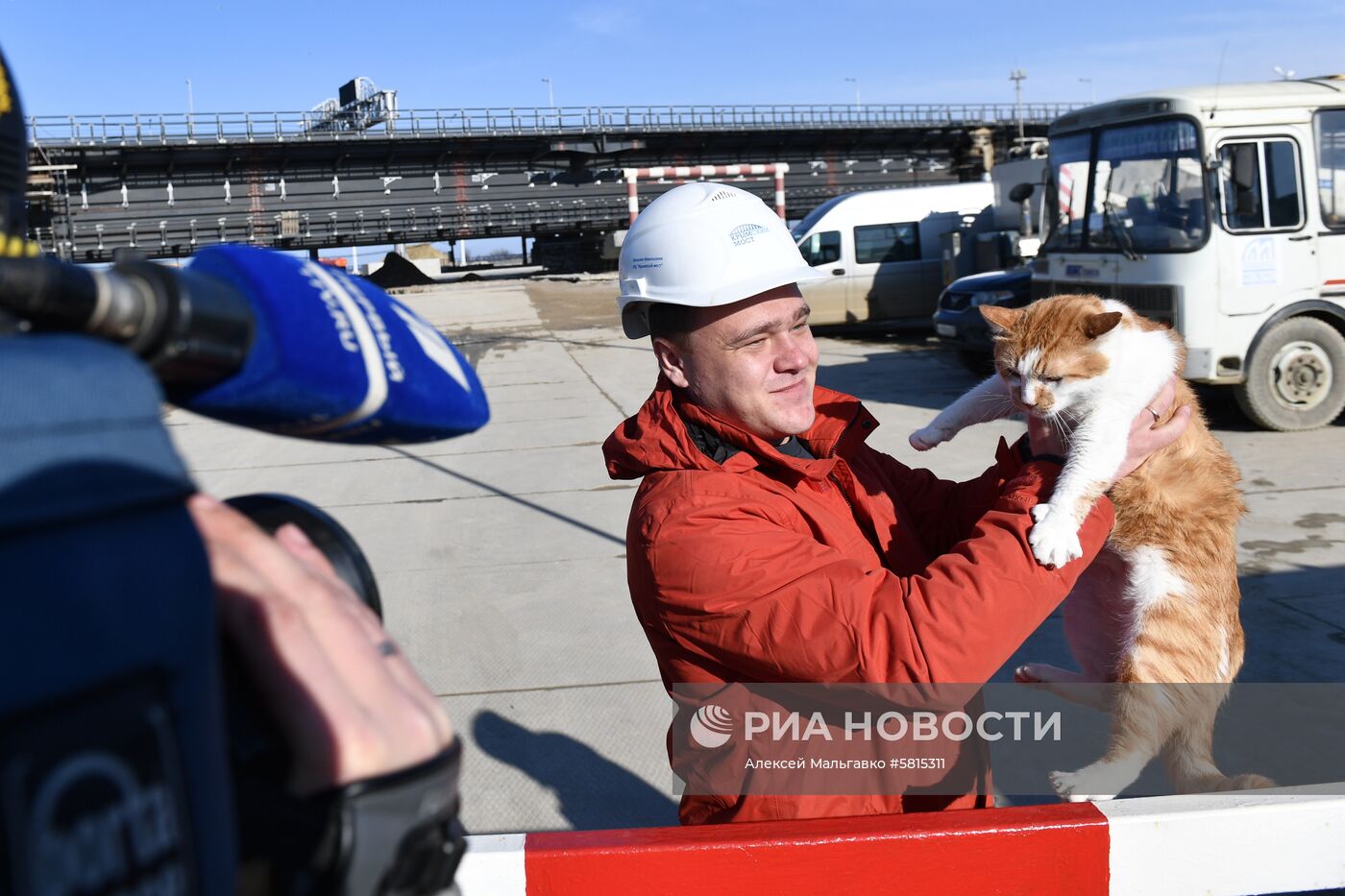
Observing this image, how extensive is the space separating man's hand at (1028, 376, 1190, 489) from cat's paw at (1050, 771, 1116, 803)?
2.76ft

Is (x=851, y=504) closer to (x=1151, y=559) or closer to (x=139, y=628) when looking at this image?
(x=1151, y=559)

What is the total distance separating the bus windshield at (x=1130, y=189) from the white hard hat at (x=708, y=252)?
25.2ft

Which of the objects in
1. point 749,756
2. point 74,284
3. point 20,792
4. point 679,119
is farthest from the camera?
point 679,119

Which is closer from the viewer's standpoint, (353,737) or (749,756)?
(353,737)

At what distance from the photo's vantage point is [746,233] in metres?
1.98

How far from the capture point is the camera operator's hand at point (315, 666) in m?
0.66

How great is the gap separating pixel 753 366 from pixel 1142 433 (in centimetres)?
84

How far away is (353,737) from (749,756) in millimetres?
1254

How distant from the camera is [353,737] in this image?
671mm

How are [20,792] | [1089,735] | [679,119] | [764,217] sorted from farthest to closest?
[679,119] → [1089,735] → [764,217] → [20,792]

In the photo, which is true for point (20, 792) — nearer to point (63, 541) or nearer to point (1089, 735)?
point (63, 541)

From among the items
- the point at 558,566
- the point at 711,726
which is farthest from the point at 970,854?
the point at 558,566

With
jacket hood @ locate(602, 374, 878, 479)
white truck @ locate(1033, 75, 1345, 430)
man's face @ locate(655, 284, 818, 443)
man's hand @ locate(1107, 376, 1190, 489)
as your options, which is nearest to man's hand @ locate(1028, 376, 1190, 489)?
man's hand @ locate(1107, 376, 1190, 489)

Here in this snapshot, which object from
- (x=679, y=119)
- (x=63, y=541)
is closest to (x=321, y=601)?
(x=63, y=541)
